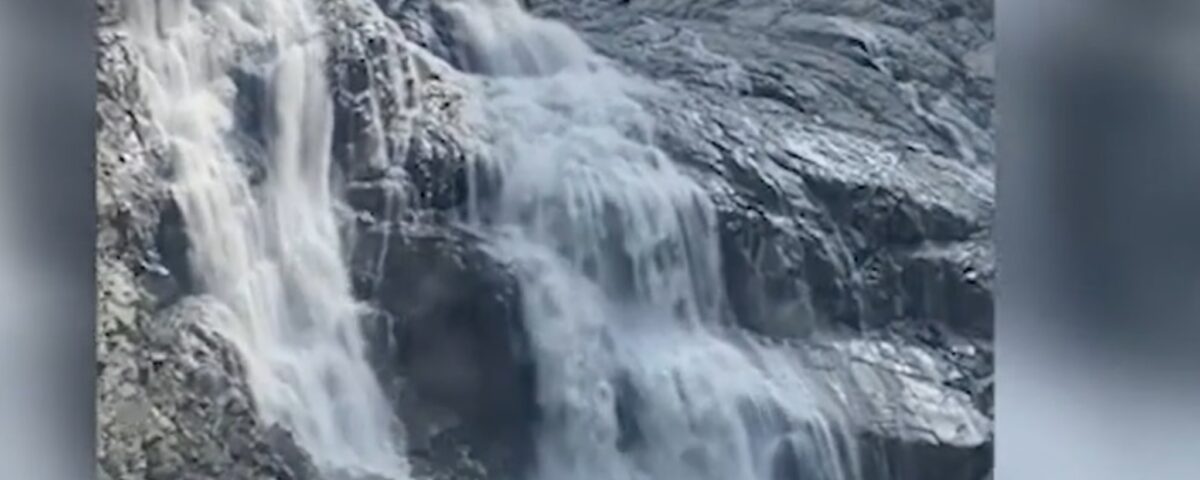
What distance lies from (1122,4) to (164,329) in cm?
82

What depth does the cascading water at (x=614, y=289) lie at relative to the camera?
3.78 feet

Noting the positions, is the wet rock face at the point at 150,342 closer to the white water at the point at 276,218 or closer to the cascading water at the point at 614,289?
the white water at the point at 276,218

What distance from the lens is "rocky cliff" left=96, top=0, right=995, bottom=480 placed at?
3.69ft

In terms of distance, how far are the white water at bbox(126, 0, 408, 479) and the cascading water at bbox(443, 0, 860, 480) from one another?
0.47ft

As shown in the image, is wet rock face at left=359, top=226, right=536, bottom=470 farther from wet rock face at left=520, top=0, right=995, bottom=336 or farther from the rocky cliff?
wet rock face at left=520, top=0, right=995, bottom=336

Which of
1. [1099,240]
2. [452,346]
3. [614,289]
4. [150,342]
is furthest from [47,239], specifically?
[1099,240]

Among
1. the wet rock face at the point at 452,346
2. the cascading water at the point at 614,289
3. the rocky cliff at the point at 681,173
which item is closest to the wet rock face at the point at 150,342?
the rocky cliff at the point at 681,173

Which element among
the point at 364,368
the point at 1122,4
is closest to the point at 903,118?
the point at 1122,4

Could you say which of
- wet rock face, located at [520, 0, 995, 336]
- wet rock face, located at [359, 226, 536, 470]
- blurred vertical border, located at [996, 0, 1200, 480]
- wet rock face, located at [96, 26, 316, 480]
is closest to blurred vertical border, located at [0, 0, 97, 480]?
wet rock face, located at [96, 26, 316, 480]

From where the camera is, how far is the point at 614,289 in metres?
1.17

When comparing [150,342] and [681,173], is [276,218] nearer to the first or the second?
[150,342]

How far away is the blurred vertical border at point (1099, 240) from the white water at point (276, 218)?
1.69 feet

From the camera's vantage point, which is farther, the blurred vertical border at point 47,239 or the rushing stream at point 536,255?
the blurred vertical border at point 47,239

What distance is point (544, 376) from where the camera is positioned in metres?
1.18
